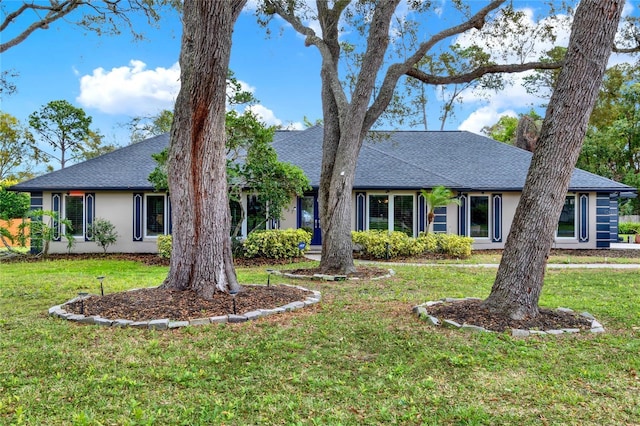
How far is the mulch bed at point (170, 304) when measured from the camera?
524 cm

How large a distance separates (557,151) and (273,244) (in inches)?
332

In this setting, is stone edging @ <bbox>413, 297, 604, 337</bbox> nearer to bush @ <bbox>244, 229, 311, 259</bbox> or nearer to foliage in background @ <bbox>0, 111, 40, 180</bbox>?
bush @ <bbox>244, 229, 311, 259</bbox>

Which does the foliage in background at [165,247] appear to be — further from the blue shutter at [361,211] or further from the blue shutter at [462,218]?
the blue shutter at [462,218]

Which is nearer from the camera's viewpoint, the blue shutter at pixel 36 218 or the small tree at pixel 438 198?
the small tree at pixel 438 198

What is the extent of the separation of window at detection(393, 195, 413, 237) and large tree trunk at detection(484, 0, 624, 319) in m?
9.80

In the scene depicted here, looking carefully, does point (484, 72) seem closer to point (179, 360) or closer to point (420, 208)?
point (420, 208)

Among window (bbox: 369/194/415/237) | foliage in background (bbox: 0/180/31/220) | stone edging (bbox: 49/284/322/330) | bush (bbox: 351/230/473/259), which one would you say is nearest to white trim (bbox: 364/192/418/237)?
window (bbox: 369/194/415/237)

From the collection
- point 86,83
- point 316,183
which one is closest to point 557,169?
point 316,183

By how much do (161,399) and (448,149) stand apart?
17214 millimetres

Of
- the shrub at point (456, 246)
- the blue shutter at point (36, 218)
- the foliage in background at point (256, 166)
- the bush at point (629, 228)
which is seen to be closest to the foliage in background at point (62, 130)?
the blue shutter at point (36, 218)

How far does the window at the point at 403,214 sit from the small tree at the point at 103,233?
31.2 ft

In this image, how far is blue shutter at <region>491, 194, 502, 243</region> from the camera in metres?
15.4

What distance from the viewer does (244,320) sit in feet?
17.0

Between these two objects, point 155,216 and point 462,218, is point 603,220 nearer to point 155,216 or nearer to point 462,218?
point 462,218
